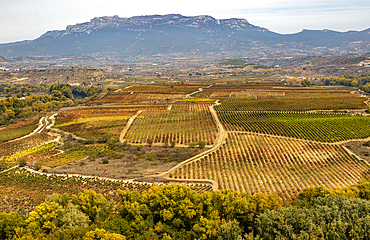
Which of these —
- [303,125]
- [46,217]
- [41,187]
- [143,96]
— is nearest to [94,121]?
[41,187]

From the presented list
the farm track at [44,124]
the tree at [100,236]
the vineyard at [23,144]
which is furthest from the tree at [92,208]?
the farm track at [44,124]

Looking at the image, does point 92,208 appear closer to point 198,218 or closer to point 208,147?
point 198,218

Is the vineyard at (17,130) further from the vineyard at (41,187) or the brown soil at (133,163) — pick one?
the brown soil at (133,163)

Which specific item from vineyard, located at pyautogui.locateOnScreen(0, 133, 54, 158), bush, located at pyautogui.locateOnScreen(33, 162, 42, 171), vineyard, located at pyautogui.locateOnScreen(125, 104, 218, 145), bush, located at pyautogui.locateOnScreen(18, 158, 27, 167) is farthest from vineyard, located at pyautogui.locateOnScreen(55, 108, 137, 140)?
bush, located at pyautogui.locateOnScreen(33, 162, 42, 171)

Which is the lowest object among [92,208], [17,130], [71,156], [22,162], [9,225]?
[71,156]

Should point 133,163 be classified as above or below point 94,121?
below
